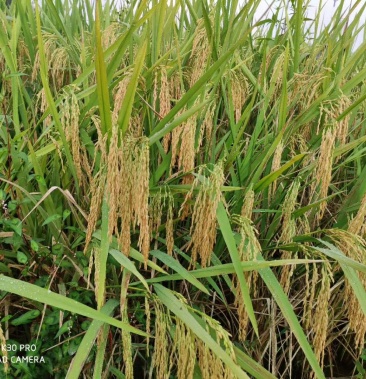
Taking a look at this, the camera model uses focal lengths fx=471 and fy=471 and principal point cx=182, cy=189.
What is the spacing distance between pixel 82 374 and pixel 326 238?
703mm

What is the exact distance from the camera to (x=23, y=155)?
3.70 ft

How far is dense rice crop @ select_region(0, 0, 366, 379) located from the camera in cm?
92

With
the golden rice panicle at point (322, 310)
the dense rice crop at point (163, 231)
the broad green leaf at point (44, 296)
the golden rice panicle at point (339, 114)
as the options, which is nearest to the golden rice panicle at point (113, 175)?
the dense rice crop at point (163, 231)

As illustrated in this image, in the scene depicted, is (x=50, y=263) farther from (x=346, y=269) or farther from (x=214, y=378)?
(x=346, y=269)

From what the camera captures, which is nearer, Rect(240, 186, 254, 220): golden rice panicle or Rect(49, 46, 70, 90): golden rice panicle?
Rect(240, 186, 254, 220): golden rice panicle

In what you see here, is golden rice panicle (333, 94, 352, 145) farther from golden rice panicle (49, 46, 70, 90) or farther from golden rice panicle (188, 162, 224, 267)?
golden rice panicle (49, 46, 70, 90)

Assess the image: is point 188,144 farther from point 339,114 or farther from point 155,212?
point 339,114

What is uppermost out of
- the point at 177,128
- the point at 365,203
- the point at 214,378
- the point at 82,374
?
the point at 177,128

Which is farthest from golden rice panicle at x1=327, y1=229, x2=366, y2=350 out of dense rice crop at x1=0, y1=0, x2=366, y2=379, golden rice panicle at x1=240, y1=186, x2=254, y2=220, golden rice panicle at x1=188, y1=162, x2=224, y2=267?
golden rice panicle at x1=188, y1=162, x2=224, y2=267

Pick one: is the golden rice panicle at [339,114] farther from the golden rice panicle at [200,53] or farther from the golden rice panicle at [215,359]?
the golden rice panicle at [215,359]

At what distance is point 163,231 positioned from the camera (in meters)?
1.24

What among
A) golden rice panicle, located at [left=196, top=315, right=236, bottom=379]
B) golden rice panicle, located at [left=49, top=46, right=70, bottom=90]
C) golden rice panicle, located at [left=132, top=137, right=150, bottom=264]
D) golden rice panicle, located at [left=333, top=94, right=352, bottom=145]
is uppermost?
golden rice panicle, located at [left=49, top=46, right=70, bottom=90]

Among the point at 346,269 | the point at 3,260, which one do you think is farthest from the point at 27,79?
the point at 346,269

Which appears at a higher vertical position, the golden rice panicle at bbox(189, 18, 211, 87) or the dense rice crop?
the golden rice panicle at bbox(189, 18, 211, 87)
